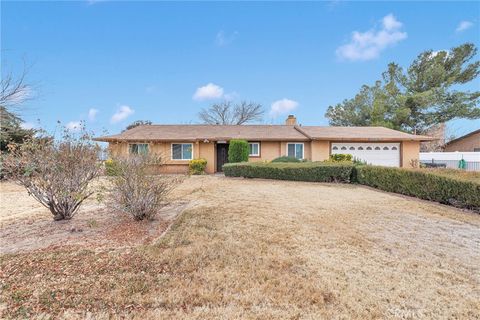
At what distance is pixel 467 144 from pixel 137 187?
102ft

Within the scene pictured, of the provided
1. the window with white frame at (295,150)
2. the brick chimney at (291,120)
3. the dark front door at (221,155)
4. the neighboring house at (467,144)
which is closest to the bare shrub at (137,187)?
the dark front door at (221,155)

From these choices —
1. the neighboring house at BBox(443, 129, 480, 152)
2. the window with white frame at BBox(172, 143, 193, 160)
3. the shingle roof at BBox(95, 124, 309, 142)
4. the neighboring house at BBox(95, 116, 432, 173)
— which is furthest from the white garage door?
the neighboring house at BBox(443, 129, 480, 152)

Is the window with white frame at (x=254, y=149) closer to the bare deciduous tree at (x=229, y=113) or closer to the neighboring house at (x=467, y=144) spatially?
the bare deciduous tree at (x=229, y=113)

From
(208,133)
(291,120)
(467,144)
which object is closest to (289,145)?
(208,133)

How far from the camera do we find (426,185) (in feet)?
26.5

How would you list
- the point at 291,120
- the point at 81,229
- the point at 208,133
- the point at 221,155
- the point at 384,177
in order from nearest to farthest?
the point at 81,229, the point at 384,177, the point at 221,155, the point at 208,133, the point at 291,120

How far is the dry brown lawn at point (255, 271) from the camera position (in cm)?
244

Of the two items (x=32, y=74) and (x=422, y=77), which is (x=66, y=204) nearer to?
(x=32, y=74)

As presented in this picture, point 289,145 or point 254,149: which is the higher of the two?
point 289,145

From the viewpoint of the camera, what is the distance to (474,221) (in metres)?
5.71

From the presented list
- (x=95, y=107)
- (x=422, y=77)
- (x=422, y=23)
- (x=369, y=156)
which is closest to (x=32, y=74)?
(x=95, y=107)

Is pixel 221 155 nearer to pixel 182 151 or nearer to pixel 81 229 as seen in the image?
pixel 182 151

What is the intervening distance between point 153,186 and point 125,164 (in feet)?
2.32

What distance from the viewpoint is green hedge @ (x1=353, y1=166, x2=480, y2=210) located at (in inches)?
267
